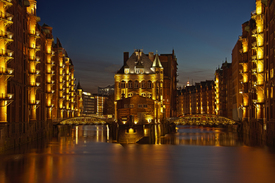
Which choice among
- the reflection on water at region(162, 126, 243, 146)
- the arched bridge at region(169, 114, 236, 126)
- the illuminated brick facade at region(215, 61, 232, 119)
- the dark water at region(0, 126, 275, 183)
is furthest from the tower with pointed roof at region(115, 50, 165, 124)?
the dark water at region(0, 126, 275, 183)

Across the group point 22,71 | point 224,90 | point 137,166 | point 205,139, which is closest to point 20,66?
point 22,71

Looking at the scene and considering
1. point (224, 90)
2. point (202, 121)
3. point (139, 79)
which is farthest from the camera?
point (224, 90)

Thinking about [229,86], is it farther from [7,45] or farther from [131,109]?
[7,45]

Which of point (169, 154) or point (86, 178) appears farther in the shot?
point (169, 154)

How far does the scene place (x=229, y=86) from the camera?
151875mm

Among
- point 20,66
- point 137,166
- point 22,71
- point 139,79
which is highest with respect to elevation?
point 139,79

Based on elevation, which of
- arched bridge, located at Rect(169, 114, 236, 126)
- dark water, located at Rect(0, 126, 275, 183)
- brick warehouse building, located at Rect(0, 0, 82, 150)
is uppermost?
brick warehouse building, located at Rect(0, 0, 82, 150)

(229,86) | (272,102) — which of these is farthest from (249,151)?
(229,86)

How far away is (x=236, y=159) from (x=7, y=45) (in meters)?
34.1

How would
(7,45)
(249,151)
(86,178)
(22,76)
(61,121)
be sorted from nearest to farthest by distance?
(86,178)
(7,45)
(249,151)
(22,76)
(61,121)

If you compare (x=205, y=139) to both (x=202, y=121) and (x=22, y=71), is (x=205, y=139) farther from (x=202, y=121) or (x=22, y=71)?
(x=22, y=71)

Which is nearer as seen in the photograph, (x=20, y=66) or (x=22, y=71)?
(x=20, y=66)

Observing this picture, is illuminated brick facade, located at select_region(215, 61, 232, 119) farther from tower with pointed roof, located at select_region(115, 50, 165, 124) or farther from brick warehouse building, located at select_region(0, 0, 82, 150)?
brick warehouse building, located at select_region(0, 0, 82, 150)

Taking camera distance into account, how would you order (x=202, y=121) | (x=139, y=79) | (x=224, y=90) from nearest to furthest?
(x=202, y=121), (x=139, y=79), (x=224, y=90)
